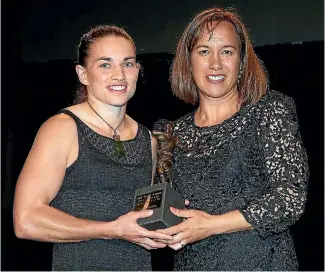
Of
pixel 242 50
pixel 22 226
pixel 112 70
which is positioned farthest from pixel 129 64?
pixel 22 226

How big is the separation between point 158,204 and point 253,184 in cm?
31

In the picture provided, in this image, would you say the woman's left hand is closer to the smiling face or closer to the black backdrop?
the smiling face

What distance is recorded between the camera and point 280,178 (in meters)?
2.01

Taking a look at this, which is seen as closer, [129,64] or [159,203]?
[159,203]

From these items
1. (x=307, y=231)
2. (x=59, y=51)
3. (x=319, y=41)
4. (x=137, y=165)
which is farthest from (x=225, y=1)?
(x=137, y=165)

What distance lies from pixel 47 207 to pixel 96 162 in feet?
0.64

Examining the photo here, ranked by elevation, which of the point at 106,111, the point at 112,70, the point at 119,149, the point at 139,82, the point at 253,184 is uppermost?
the point at 139,82

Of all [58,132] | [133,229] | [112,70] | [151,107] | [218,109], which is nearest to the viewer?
[133,229]

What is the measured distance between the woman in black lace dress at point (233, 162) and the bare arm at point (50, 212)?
12 centimetres

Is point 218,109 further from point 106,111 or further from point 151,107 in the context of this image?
point 151,107

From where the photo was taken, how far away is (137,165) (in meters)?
2.15

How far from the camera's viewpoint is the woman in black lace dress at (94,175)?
77.7 inches

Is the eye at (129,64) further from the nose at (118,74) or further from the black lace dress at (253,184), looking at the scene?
the black lace dress at (253,184)

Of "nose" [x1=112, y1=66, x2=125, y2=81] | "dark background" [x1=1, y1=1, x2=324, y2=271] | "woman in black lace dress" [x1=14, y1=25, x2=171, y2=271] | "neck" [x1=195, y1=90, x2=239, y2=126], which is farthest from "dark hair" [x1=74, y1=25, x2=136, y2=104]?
"dark background" [x1=1, y1=1, x2=324, y2=271]
